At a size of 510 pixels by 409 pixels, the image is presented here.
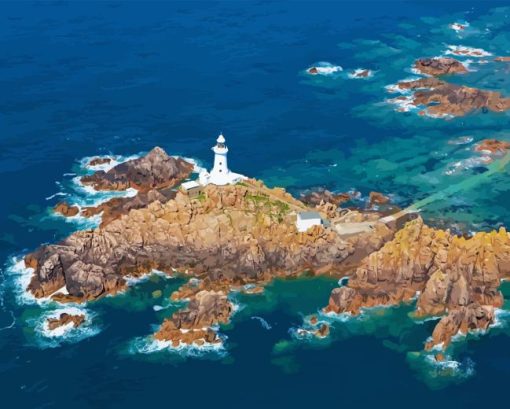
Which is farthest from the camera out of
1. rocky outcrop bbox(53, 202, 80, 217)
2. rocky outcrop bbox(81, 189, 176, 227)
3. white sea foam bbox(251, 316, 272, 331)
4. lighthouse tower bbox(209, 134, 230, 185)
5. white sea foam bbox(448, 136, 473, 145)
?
white sea foam bbox(448, 136, 473, 145)

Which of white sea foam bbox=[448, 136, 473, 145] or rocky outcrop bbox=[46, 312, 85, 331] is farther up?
rocky outcrop bbox=[46, 312, 85, 331]

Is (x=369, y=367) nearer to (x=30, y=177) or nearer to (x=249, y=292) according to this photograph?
(x=249, y=292)

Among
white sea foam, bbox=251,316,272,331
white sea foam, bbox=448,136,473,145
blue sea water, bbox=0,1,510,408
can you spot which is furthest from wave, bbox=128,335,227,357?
white sea foam, bbox=448,136,473,145

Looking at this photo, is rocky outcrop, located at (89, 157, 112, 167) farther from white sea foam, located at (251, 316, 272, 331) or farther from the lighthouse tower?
white sea foam, located at (251, 316, 272, 331)

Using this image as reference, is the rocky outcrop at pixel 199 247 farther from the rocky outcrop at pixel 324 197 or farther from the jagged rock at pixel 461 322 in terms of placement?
the jagged rock at pixel 461 322

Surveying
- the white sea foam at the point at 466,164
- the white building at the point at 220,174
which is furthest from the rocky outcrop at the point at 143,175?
the white sea foam at the point at 466,164

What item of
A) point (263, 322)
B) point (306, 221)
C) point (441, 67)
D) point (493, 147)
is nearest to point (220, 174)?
point (306, 221)
